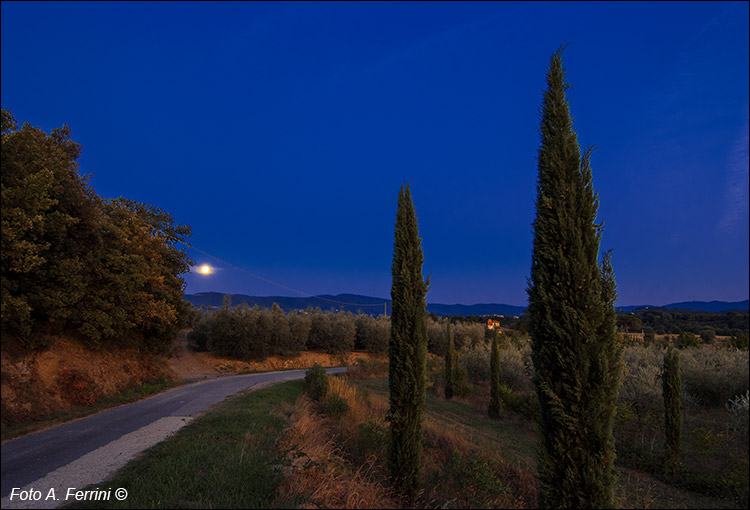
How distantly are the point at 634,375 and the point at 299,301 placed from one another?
4911 cm

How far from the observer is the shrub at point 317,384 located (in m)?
13.0

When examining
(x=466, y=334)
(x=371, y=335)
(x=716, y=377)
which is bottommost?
(x=371, y=335)

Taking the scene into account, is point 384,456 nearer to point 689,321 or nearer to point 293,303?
point 689,321

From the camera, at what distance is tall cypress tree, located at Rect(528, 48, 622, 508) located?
13.9 feet

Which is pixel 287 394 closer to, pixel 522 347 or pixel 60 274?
pixel 60 274

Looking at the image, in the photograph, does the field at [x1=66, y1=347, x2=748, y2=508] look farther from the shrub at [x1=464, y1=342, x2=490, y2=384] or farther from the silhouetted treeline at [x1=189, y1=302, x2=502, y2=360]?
the silhouetted treeline at [x1=189, y1=302, x2=502, y2=360]

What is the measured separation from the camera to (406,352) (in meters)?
6.36

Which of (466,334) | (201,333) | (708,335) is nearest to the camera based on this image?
(708,335)

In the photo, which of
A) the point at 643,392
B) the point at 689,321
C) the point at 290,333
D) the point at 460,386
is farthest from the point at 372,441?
the point at 689,321

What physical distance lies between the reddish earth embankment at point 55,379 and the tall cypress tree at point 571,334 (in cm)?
449

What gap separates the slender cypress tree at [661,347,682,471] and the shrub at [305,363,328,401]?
1057 centimetres

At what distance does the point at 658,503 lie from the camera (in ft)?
24.3

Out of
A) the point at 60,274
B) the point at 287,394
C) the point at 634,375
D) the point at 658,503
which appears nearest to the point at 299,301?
the point at 287,394

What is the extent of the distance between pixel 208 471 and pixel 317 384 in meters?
9.40
